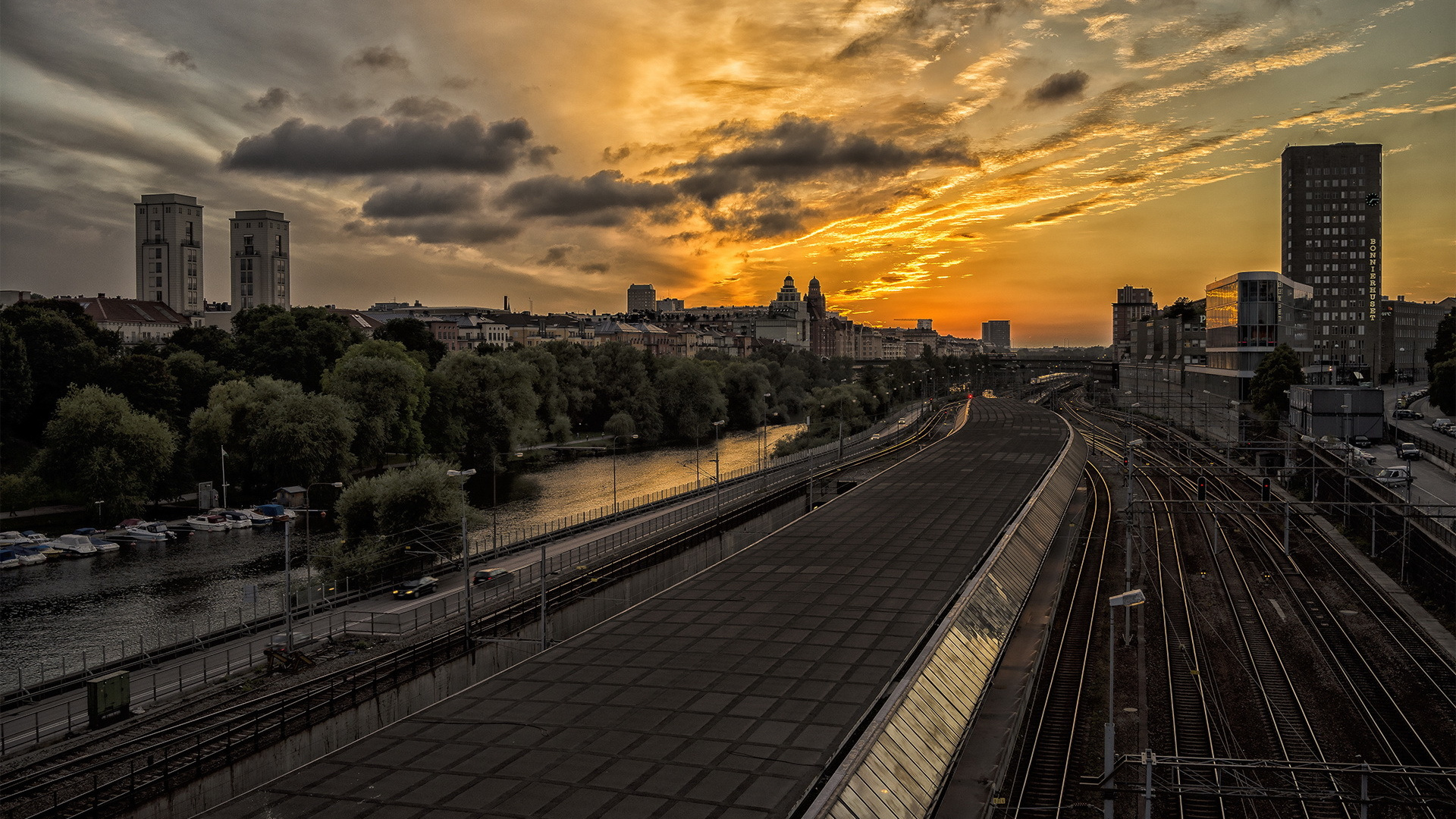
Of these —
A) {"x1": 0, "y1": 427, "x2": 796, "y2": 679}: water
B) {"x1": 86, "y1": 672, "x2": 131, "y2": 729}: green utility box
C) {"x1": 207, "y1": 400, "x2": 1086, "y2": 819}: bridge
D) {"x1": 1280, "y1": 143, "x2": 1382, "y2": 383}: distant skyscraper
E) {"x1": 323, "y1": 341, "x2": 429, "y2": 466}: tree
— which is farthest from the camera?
{"x1": 1280, "y1": 143, "x2": 1382, "y2": 383}: distant skyscraper

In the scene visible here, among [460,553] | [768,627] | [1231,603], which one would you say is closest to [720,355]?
[460,553]

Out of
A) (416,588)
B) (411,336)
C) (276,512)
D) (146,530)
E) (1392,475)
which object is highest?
(411,336)

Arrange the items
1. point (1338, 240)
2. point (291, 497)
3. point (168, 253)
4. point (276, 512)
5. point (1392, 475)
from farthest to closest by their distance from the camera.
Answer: point (168, 253) < point (1338, 240) < point (291, 497) < point (276, 512) < point (1392, 475)

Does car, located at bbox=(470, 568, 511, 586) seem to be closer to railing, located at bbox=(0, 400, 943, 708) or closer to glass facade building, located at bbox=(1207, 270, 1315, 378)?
railing, located at bbox=(0, 400, 943, 708)

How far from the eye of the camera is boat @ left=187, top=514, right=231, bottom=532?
53750 millimetres

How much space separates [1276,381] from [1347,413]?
18.6 meters

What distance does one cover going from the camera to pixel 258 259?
611 feet

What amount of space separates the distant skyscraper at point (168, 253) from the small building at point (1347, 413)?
17527 cm

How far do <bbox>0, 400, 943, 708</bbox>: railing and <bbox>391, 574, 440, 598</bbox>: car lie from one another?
69cm

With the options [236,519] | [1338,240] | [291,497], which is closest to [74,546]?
[236,519]

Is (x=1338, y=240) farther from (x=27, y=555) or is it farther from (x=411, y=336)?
(x=27, y=555)

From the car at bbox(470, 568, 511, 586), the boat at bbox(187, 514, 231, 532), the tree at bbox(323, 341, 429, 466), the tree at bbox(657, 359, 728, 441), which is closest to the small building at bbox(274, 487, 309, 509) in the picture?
the boat at bbox(187, 514, 231, 532)

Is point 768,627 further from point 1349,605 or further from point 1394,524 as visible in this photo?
point 1394,524

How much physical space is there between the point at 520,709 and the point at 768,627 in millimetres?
6620
